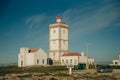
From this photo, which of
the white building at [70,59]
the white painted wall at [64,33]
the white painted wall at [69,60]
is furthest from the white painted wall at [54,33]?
the white painted wall at [69,60]

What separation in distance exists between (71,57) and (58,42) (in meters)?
5.94

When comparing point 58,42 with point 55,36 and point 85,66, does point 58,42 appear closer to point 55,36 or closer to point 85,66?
point 55,36

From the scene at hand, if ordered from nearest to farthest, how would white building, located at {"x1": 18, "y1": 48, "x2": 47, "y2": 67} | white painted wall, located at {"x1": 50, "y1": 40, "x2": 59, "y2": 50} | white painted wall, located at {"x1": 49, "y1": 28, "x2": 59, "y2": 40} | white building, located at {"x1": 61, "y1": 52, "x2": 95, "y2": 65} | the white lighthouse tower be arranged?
white building, located at {"x1": 18, "y1": 48, "x2": 47, "y2": 67} < white building, located at {"x1": 61, "y1": 52, "x2": 95, "y2": 65} < the white lighthouse tower < white painted wall, located at {"x1": 50, "y1": 40, "x2": 59, "y2": 50} < white painted wall, located at {"x1": 49, "y1": 28, "x2": 59, "y2": 40}

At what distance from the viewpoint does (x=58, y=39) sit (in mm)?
56312

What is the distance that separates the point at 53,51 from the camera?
57094 millimetres

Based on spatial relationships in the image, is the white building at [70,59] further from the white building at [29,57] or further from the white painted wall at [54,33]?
the white building at [29,57]

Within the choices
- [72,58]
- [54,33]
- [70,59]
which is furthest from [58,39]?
[72,58]

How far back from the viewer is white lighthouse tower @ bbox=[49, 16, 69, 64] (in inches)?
2208

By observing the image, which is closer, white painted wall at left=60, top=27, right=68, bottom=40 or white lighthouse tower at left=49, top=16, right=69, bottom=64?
white lighthouse tower at left=49, top=16, right=69, bottom=64

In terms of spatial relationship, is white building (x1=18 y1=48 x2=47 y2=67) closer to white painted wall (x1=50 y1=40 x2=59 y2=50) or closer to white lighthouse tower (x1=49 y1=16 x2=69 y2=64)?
white lighthouse tower (x1=49 y1=16 x2=69 y2=64)

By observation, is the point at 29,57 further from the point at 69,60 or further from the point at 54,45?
the point at 69,60

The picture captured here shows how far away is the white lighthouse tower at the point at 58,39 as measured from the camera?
5609cm

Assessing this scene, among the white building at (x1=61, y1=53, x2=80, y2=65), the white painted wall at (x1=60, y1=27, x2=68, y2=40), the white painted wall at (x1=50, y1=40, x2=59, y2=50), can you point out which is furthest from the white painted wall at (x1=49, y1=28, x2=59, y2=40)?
the white building at (x1=61, y1=53, x2=80, y2=65)

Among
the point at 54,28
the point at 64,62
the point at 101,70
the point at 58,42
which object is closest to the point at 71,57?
the point at 64,62
